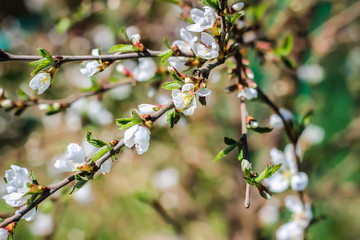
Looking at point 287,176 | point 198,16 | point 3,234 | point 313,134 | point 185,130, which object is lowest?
point 185,130

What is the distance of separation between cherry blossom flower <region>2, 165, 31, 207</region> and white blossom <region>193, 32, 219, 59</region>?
32 cm

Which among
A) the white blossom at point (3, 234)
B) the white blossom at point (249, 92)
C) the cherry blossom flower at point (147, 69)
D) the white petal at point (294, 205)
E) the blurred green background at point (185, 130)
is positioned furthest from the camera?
the blurred green background at point (185, 130)

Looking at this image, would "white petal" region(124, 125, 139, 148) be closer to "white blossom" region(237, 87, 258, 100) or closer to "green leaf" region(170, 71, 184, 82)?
"green leaf" region(170, 71, 184, 82)

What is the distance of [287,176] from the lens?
0.80 m

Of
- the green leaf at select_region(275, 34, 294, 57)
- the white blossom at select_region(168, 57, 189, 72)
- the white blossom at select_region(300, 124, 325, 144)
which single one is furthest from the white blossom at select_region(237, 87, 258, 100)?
the white blossom at select_region(300, 124, 325, 144)

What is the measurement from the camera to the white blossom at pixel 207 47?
0.50 m

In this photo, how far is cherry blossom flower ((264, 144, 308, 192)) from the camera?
0.73 metres

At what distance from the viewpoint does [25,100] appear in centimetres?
73

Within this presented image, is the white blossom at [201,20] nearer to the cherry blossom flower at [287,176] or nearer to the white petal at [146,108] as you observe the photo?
the white petal at [146,108]

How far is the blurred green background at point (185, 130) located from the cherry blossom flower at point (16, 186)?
0.43 metres

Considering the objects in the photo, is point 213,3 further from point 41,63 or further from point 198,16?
point 41,63

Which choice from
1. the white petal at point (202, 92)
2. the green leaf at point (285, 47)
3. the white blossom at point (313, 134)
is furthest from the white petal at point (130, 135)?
the white blossom at point (313, 134)

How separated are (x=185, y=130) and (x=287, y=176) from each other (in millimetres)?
727

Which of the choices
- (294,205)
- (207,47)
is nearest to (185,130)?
(294,205)
